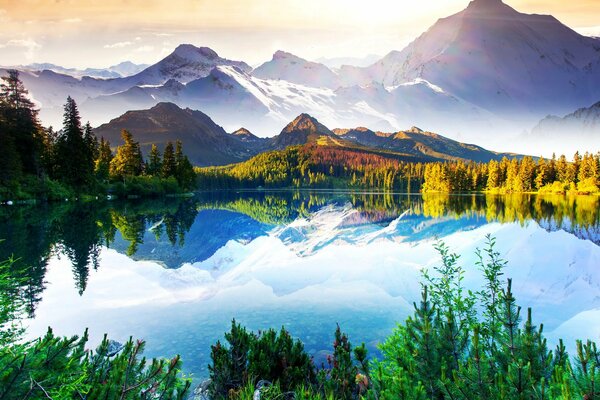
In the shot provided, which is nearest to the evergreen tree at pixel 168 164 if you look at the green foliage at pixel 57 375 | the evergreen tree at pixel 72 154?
the evergreen tree at pixel 72 154

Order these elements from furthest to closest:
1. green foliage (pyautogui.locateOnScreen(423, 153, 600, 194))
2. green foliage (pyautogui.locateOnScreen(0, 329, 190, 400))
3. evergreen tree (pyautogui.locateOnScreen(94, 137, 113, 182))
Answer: green foliage (pyautogui.locateOnScreen(423, 153, 600, 194)) < evergreen tree (pyautogui.locateOnScreen(94, 137, 113, 182)) < green foliage (pyautogui.locateOnScreen(0, 329, 190, 400))

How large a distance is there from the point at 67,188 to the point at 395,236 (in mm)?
60835

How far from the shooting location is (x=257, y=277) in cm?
2352

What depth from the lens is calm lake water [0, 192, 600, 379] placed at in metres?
14.8

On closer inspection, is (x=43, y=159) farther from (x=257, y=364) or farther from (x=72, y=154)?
(x=257, y=364)

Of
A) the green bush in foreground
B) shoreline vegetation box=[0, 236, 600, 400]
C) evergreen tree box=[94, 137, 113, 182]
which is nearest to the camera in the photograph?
shoreline vegetation box=[0, 236, 600, 400]

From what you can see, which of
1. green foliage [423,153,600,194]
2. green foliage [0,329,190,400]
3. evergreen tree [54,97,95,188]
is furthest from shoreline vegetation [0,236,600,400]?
green foliage [423,153,600,194]

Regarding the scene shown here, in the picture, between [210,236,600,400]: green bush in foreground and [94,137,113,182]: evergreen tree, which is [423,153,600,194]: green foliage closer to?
[94,137,113,182]: evergreen tree

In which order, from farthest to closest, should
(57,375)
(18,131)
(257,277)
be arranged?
(18,131) → (257,277) → (57,375)

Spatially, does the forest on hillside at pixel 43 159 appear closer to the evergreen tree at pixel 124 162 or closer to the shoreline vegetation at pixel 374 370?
the evergreen tree at pixel 124 162

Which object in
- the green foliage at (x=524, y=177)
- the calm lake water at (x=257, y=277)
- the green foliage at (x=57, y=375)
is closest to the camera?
the green foliage at (x=57, y=375)

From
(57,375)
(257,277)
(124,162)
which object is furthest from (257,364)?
(124,162)

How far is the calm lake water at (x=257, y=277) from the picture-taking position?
48.5ft

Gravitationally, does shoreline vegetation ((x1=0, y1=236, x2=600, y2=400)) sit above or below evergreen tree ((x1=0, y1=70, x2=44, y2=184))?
below
